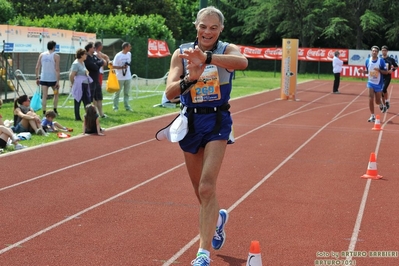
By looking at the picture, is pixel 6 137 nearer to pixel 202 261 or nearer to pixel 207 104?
pixel 207 104

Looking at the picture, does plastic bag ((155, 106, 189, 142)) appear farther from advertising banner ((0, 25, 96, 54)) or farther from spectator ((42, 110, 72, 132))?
advertising banner ((0, 25, 96, 54))

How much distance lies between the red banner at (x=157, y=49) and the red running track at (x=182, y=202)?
1752cm

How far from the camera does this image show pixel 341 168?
1209 centimetres

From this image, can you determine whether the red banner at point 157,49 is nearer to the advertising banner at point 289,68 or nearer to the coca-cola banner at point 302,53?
the advertising banner at point 289,68

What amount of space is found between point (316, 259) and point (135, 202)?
304cm

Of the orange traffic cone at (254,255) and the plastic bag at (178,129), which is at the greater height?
the plastic bag at (178,129)

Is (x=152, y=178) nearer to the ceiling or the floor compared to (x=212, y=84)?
nearer to the floor

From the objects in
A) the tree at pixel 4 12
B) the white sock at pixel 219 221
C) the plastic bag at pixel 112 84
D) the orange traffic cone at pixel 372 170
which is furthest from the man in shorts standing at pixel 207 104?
the tree at pixel 4 12

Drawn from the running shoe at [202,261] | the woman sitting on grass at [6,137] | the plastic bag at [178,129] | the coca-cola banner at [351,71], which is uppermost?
the plastic bag at [178,129]

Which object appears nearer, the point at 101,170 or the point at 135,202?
the point at 135,202

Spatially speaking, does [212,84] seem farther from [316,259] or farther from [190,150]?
[316,259]

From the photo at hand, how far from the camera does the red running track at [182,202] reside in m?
6.71

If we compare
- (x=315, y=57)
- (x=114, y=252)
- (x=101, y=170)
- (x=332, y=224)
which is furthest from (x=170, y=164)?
(x=315, y=57)

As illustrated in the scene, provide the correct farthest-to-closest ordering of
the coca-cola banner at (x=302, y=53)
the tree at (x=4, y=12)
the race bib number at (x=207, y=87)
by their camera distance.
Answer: the coca-cola banner at (x=302, y=53) < the tree at (x=4, y=12) < the race bib number at (x=207, y=87)
